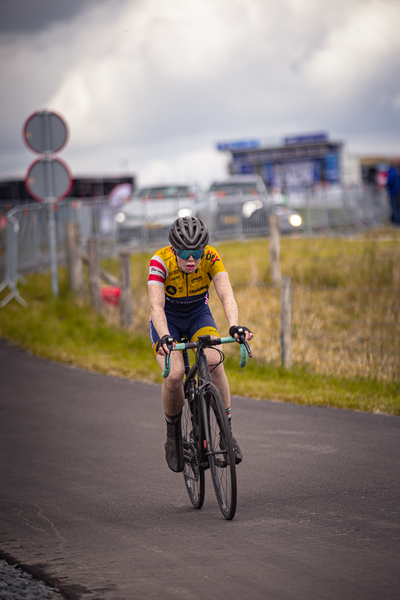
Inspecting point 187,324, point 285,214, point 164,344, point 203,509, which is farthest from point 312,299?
point 285,214

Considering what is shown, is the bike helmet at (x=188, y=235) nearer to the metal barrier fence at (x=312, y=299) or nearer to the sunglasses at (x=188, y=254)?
the sunglasses at (x=188, y=254)

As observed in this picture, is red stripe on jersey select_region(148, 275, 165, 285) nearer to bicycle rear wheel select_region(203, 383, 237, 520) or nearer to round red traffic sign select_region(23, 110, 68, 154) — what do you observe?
bicycle rear wheel select_region(203, 383, 237, 520)

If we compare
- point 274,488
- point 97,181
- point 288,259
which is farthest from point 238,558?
point 97,181

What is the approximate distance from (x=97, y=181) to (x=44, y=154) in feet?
110

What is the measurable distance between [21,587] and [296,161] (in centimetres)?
3812

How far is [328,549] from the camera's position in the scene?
13.0 ft

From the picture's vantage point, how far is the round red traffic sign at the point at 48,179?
44.2ft

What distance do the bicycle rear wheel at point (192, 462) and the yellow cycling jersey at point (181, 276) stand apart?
799 mm

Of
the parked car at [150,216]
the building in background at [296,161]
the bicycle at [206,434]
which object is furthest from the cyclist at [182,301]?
the building in background at [296,161]

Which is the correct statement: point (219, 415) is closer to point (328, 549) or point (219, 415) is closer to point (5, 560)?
point (328, 549)

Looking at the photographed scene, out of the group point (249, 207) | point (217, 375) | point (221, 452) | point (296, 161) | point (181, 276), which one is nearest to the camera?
point (221, 452)

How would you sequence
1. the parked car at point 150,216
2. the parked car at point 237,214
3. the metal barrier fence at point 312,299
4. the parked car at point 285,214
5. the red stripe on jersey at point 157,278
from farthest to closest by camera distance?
the parked car at point 285,214
the parked car at point 237,214
the parked car at point 150,216
the metal barrier fence at point 312,299
the red stripe on jersey at point 157,278

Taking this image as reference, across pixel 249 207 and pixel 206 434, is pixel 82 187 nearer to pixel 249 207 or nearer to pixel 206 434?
pixel 249 207

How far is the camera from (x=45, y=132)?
13438mm
